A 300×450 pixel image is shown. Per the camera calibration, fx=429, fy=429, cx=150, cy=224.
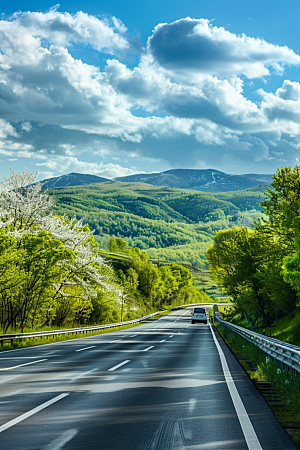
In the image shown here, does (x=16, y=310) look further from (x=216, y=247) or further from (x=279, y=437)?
(x=216, y=247)

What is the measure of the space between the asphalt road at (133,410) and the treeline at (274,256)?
688 inches

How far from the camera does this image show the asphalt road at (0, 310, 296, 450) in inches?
209

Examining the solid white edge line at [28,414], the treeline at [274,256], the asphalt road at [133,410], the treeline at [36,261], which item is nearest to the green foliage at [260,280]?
the treeline at [274,256]

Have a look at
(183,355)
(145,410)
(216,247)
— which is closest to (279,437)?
(145,410)

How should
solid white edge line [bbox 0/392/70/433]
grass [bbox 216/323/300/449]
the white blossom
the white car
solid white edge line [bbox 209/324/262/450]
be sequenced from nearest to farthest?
solid white edge line [bbox 209/324/262/450] < solid white edge line [bbox 0/392/70/433] < grass [bbox 216/323/300/449] < the white blossom < the white car

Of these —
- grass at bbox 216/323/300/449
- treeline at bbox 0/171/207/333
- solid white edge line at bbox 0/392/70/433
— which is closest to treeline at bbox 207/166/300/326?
treeline at bbox 0/171/207/333

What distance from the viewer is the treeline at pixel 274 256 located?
92.8 feet

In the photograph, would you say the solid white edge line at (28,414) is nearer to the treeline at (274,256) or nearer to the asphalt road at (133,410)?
the asphalt road at (133,410)

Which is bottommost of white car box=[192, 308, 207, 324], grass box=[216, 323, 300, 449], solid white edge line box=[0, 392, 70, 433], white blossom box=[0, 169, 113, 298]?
white car box=[192, 308, 207, 324]

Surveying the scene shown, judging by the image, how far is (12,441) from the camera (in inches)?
207

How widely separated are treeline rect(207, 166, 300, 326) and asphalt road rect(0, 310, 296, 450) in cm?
1749

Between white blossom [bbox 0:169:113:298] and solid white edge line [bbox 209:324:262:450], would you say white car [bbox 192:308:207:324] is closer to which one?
white blossom [bbox 0:169:113:298]

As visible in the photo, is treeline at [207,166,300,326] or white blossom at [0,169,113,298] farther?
white blossom at [0,169,113,298]

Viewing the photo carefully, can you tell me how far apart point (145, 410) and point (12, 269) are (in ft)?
74.7
